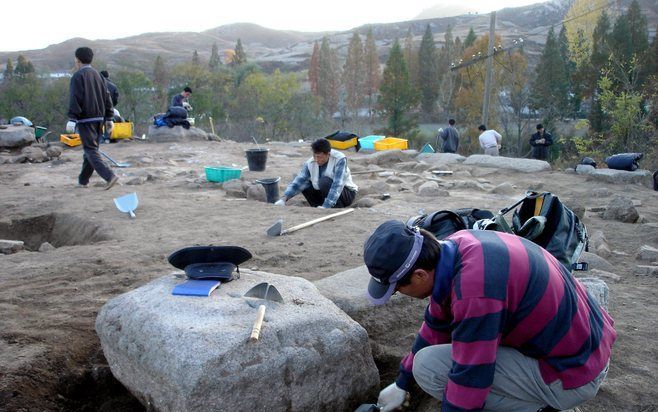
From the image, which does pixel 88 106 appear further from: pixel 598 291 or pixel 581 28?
→ pixel 581 28

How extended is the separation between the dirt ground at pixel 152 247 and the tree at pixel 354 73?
1522 inches

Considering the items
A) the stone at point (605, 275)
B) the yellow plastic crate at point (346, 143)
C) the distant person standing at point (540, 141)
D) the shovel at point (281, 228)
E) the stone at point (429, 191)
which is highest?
the shovel at point (281, 228)

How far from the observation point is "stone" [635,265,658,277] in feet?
12.6

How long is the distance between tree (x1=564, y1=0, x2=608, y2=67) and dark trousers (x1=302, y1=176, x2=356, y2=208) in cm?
3487

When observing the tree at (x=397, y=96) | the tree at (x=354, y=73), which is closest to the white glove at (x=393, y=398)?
the tree at (x=397, y=96)

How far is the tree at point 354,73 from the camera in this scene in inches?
1827

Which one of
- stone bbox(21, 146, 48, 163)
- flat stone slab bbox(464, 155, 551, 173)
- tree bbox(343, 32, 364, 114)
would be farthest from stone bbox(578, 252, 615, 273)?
tree bbox(343, 32, 364, 114)

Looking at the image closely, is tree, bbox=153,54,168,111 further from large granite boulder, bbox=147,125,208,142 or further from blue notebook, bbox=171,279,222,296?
blue notebook, bbox=171,279,222,296

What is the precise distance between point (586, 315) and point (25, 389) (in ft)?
7.36

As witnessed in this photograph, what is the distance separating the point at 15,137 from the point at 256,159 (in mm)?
5747

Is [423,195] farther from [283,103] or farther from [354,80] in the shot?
[354,80]

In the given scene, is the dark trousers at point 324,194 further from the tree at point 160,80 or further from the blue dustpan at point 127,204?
the tree at point 160,80

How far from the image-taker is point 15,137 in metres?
11.0

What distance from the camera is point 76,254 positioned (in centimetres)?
402
